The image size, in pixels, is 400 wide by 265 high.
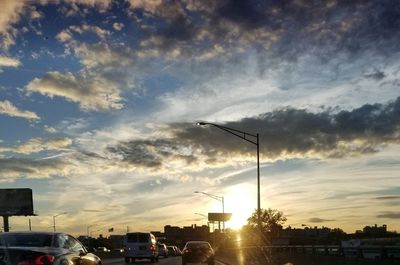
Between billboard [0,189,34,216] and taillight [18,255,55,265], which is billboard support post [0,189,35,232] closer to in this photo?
billboard [0,189,34,216]

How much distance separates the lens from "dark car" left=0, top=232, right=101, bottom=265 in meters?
11.6

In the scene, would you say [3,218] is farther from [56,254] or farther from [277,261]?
[56,254]

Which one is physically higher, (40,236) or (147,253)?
(40,236)

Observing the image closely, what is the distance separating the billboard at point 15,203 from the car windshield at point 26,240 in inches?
3242

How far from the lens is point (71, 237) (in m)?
13.9

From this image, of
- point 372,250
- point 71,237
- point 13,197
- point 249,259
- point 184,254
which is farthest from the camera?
point 13,197

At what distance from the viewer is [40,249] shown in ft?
38.9

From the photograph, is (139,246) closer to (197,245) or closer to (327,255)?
(197,245)

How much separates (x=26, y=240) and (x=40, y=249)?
0.80 metres

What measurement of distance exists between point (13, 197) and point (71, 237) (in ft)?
270

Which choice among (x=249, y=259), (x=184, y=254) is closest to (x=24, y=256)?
(x=184, y=254)

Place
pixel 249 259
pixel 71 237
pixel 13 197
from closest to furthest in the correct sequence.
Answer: pixel 71 237
pixel 249 259
pixel 13 197

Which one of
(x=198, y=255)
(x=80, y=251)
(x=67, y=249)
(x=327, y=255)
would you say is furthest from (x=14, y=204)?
(x=67, y=249)

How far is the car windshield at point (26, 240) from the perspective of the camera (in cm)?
1230
